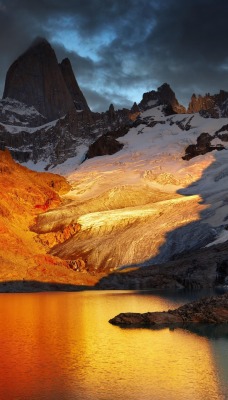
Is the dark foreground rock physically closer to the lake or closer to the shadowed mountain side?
the lake

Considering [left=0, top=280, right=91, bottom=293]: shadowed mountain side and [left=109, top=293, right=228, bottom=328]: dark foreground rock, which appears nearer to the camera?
[left=109, top=293, right=228, bottom=328]: dark foreground rock

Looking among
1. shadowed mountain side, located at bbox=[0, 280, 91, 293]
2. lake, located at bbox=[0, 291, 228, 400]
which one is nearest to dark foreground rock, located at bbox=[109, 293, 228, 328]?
lake, located at bbox=[0, 291, 228, 400]

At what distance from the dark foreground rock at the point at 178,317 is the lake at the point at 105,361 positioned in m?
2.18

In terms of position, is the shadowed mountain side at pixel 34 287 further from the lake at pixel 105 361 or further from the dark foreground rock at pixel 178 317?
the dark foreground rock at pixel 178 317

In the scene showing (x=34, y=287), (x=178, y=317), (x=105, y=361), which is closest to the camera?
(x=105, y=361)

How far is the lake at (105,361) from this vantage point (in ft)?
96.4

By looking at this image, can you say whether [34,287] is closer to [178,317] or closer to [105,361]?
[178,317]

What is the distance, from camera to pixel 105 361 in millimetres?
37469

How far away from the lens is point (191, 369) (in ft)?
114

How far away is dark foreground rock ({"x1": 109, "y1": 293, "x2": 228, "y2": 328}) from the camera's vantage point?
2196 inches

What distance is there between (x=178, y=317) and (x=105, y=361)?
840 inches

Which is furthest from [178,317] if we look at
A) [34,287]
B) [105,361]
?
[34,287]

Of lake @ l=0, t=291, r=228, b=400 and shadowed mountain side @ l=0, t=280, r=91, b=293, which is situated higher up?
shadowed mountain side @ l=0, t=280, r=91, b=293

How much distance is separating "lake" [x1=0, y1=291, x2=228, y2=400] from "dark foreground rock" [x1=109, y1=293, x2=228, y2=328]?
2177mm
